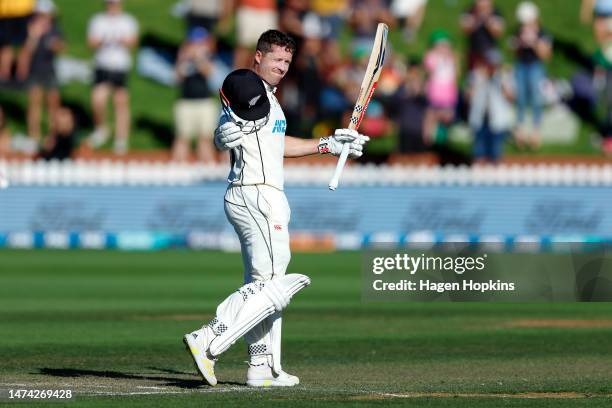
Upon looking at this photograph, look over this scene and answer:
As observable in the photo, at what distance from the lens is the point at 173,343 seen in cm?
1223

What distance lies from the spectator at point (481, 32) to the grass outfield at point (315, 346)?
7.51 meters

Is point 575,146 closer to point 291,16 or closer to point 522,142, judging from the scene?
point 522,142

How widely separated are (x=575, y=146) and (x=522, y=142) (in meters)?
1.20

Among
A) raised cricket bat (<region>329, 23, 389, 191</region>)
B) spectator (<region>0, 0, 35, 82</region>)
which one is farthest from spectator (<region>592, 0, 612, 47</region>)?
raised cricket bat (<region>329, 23, 389, 191</region>)

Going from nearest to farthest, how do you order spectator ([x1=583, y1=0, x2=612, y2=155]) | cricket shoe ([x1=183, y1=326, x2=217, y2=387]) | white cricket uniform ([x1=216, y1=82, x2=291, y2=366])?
cricket shoe ([x1=183, y1=326, x2=217, y2=387]), white cricket uniform ([x1=216, y1=82, x2=291, y2=366]), spectator ([x1=583, y1=0, x2=612, y2=155])

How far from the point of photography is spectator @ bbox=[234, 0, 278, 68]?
26312mm

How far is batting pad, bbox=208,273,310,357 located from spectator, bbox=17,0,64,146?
706 inches

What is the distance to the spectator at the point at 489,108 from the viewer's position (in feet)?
84.3

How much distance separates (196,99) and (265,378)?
54.2 feet

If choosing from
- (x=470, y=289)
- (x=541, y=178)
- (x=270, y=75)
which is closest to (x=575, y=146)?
(x=541, y=178)

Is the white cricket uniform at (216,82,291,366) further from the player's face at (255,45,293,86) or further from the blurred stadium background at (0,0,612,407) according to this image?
the blurred stadium background at (0,0,612,407)

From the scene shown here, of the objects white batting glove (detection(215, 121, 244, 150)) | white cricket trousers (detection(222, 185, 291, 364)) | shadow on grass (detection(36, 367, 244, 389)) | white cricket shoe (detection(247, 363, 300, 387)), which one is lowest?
shadow on grass (detection(36, 367, 244, 389))

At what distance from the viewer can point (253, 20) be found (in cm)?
2642
